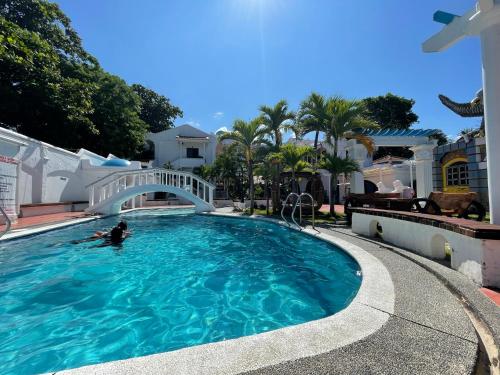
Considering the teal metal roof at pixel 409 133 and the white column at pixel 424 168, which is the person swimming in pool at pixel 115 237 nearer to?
the white column at pixel 424 168

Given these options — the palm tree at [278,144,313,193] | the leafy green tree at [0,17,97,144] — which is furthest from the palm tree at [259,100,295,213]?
the leafy green tree at [0,17,97,144]

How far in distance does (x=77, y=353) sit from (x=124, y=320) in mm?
842

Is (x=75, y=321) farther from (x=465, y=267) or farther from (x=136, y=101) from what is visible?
(x=136, y=101)

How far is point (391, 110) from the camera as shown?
142 feet

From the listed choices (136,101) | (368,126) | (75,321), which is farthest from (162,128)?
(75,321)

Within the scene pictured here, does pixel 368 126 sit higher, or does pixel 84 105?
pixel 84 105

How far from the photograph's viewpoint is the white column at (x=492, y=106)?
190 inches

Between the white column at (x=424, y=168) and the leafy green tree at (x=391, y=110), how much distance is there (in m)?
32.7

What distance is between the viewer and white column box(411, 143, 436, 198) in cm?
1373

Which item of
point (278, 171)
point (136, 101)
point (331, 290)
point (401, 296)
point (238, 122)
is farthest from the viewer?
point (136, 101)

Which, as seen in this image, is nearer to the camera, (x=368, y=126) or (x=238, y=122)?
(x=368, y=126)

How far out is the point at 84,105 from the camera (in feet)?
73.6

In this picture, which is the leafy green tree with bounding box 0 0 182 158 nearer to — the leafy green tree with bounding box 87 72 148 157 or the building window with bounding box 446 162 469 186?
the leafy green tree with bounding box 87 72 148 157

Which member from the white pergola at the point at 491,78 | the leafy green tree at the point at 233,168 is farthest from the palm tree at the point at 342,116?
the leafy green tree at the point at 233,168
